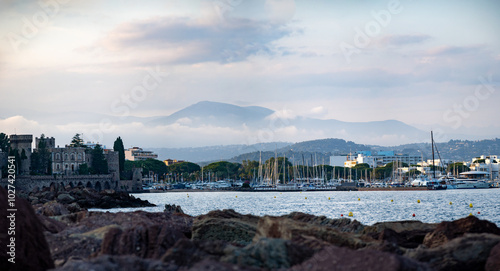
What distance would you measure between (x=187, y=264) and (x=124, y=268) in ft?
3.80

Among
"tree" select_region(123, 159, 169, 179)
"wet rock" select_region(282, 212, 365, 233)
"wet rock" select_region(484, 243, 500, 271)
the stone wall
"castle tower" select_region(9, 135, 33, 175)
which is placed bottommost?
"wet rock" select_region(282, 212, 365, 233)

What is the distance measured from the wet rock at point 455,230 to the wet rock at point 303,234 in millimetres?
1882

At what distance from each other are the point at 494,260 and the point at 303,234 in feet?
11.6

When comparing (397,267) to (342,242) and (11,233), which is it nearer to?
(342,242)

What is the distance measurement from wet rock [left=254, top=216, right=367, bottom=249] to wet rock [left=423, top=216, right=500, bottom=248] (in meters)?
1.88

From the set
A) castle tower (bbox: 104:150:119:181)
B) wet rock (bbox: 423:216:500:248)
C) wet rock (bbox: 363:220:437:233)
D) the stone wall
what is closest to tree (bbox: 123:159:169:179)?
castle tower (bbox: 104:150:119:181)

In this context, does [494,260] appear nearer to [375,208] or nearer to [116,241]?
[116,241]

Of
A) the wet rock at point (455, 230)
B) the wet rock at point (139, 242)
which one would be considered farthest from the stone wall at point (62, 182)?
the wet rock at point (139, 242)

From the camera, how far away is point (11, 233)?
10008 mm

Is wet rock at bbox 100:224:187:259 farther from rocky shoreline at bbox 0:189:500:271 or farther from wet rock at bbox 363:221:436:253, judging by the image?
wet rock at bbox 363:221:436:253

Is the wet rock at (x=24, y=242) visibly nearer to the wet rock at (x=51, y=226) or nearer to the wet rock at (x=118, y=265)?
the wet rock at (x=118, y=265)

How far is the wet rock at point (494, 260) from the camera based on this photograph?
9625 mm

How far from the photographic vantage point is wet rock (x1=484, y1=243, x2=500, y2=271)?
962 centimetres

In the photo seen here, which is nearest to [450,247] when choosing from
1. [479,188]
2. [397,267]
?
A: [397,267]
